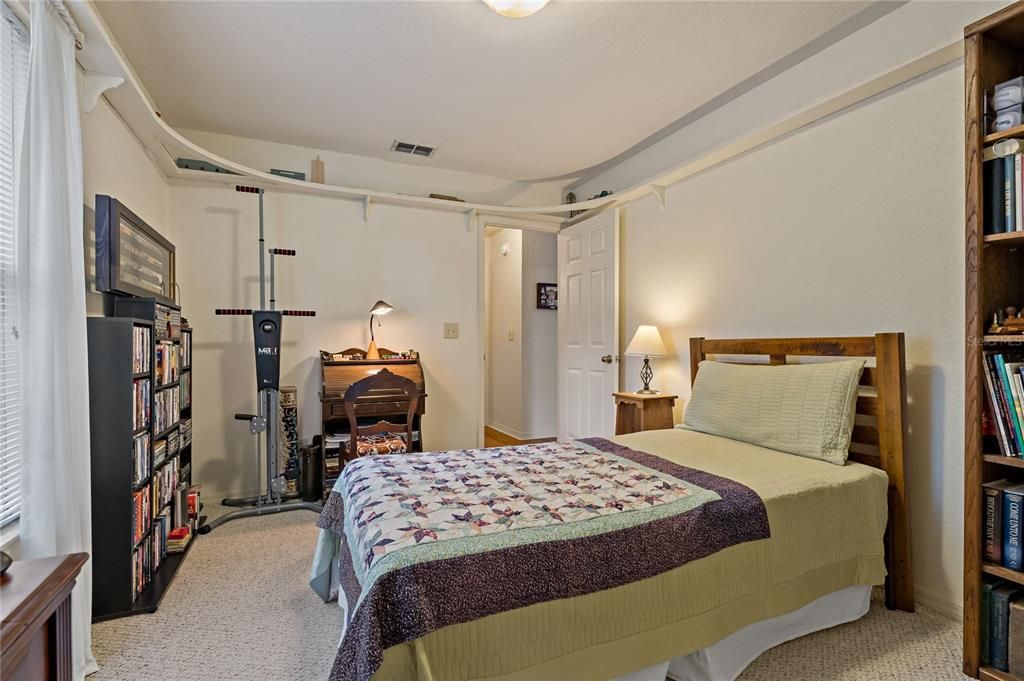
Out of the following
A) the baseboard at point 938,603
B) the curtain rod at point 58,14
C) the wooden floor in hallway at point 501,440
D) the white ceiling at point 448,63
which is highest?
the white ceiling at point 448,63

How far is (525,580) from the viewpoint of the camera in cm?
114

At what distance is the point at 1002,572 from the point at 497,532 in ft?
5.27

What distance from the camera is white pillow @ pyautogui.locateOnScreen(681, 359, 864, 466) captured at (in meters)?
1.97

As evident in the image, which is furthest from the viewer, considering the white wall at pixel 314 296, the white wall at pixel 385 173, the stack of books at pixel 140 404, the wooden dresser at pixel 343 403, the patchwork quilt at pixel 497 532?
the white wall at pixel 385 173

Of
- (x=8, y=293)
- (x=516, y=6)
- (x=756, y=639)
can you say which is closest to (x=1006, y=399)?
(x=756, y=639)

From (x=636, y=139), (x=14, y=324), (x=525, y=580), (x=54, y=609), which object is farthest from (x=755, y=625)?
(x=636, y=139)

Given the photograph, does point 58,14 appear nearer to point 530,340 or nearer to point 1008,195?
point 1008,195

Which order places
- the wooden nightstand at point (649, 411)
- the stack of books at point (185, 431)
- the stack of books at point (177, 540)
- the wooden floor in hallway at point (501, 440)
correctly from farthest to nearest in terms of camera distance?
the wooden floor in hallway at point (501, 440) < the wooden nightstand at point (649, 411) < the stack of books at point (185, 431) < the stack of books at point (177, 540)

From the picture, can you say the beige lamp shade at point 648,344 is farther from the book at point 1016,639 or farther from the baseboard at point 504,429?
the baseboard at point 504,429

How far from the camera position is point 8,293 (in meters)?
1.49

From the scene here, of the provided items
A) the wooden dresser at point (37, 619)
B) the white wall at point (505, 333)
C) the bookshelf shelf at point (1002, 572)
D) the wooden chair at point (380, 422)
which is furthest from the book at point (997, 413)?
the white wall at point (505, 333)

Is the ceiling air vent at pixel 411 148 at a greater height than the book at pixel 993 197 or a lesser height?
greater

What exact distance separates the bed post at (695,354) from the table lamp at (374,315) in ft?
6.98

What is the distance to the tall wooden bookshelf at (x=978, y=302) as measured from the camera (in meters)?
1.52
